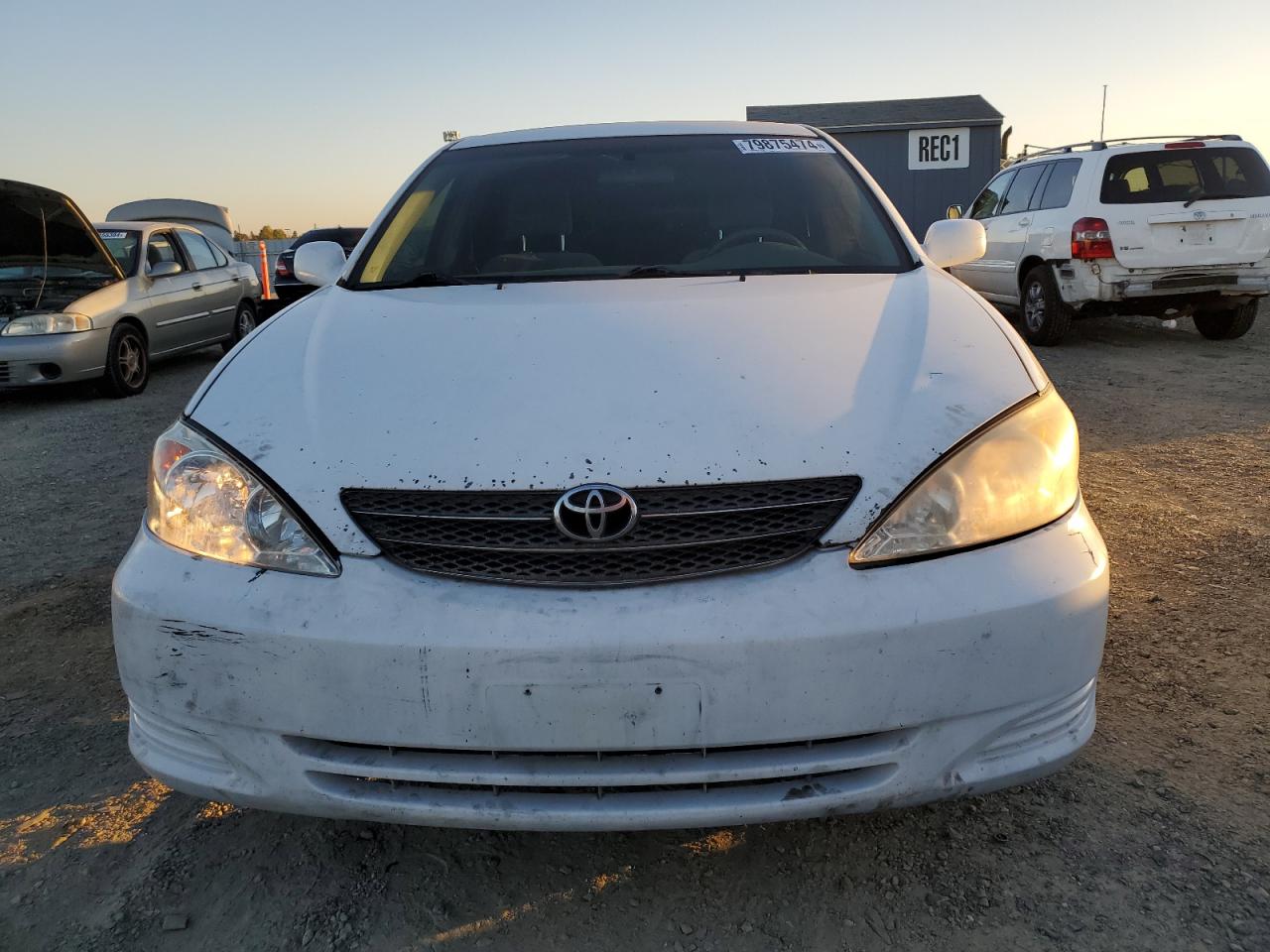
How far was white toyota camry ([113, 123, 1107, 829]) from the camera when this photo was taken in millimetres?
1501

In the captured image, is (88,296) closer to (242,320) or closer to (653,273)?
(242,320)

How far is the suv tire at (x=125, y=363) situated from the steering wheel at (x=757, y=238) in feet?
21.8

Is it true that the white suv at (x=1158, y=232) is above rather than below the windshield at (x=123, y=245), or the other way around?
below

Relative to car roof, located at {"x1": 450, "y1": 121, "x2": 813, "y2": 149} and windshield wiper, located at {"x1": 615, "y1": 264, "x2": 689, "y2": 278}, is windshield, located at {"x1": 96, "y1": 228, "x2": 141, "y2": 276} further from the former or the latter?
windshield wiper, located at {"x1": 615, "y1": 264, "x2": 689, "y2": 278}

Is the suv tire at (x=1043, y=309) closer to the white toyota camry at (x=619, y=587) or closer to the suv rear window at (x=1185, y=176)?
the suv rear window at (x=1185, y=176)

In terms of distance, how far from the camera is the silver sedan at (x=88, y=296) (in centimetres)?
735

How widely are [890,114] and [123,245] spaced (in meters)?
20.1

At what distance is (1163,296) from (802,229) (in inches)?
251

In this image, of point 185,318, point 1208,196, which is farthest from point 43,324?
point 1208,196

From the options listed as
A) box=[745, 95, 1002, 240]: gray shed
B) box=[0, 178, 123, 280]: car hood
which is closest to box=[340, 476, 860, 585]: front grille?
box=[0, 178, 123, 280]: car hood

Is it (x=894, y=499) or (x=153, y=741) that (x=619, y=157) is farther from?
(x=153, y=741)

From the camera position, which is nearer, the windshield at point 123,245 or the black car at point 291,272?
the windshield at point 123,245

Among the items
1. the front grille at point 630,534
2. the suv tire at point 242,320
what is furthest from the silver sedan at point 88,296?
the front grille at point 630,534

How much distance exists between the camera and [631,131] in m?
3.15
